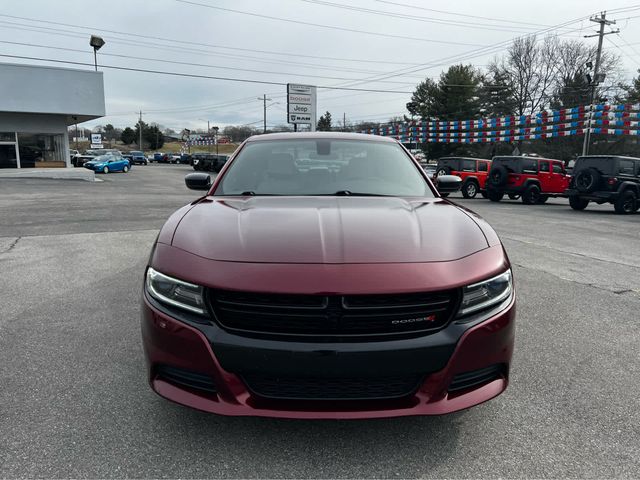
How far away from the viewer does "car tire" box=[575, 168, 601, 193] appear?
51.8 feet

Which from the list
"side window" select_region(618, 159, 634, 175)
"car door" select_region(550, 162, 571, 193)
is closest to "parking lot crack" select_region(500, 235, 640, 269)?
"side window" select_region(618, 159, 634, 175)

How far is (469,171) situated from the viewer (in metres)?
21.8

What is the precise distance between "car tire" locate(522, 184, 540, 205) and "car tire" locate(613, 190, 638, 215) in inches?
156

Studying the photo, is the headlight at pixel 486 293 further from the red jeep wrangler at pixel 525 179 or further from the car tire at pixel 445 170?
the car tire at pixel 445 170

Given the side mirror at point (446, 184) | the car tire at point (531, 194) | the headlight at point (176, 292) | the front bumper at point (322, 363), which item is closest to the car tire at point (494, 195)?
the car tire at point (531, 194)

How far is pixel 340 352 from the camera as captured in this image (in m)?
1.87

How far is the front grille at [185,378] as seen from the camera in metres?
1.98

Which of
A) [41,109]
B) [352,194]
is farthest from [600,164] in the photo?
[41,109]

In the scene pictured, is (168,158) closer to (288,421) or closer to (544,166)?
(544,166)

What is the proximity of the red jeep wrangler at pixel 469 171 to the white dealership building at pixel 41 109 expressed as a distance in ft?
65.2

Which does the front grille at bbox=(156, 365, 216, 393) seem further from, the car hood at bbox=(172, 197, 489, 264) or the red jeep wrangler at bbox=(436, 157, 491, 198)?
the red jeep wrangler at bbox=(436, 157, 491, 198)

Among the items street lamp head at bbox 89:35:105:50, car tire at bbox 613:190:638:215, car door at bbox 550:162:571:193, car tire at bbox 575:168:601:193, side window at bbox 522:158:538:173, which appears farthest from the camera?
street lamp head at bbox 89:35:105:50

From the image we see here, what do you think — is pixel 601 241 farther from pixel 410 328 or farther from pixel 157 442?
pixel 157 442

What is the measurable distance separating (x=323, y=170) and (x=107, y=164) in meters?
36.8
